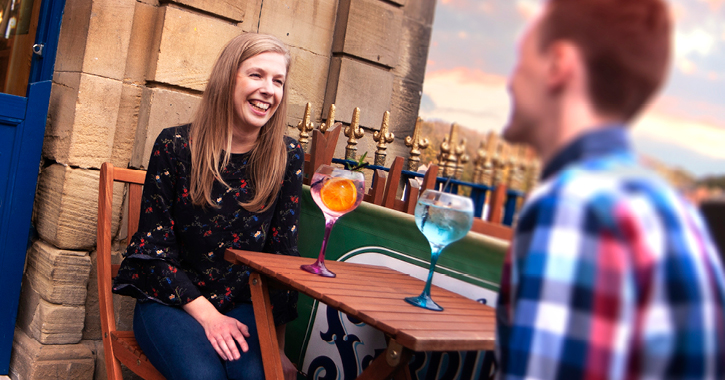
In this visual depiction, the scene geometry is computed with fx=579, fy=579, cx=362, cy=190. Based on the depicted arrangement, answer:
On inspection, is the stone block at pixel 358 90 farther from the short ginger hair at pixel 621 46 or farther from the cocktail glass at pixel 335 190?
the short ginger hair at pixel 621 46

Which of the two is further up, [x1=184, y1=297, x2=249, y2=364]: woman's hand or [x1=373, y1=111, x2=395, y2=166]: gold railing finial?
[x1=373, y1=111, x2=395, y2=166]: gold railing finial

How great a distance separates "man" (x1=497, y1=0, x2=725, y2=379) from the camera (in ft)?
1.87

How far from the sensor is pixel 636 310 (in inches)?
22.4

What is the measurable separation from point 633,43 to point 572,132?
0.36ft

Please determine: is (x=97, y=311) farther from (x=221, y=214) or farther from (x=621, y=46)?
(x=621, y=46)

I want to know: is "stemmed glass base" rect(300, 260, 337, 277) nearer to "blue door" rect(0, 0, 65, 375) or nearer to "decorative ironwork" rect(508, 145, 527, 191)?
"decorative ironwork" rect(508, 145, 527, 191)

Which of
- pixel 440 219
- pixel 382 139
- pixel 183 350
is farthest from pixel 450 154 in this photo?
pixel 183 350

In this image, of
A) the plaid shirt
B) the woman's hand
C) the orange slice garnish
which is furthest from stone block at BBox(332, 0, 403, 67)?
the plaid shirt

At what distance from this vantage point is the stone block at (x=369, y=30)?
3.44 m

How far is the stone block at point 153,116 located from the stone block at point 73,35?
1.05 feet

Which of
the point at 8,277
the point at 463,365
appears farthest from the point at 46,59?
the point at 463,365

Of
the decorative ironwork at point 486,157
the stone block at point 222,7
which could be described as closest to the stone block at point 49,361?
the stone block at point 222,7

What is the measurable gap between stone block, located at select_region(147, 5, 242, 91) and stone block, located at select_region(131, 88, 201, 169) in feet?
0.21

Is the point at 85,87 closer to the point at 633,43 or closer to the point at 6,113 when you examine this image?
the point at 6,113
